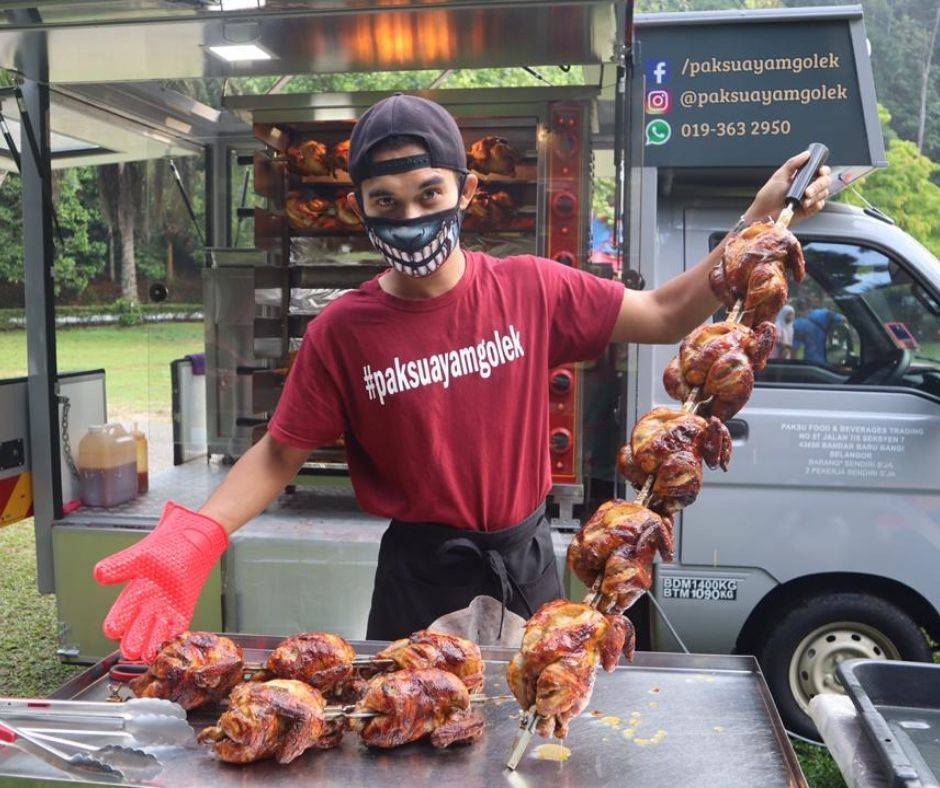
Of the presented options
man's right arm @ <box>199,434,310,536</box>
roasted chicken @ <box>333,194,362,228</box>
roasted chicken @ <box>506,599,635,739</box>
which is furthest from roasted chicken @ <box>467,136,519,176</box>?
roasted chicken @ <box>506,599,635,739</box>

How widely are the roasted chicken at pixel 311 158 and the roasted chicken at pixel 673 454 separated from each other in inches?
152

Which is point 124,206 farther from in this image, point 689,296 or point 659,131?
point 689,296

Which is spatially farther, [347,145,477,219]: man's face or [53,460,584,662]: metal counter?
[53,460,584,662]: metal counter

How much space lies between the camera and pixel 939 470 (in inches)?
168

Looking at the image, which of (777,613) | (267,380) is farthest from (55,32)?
(777,613)

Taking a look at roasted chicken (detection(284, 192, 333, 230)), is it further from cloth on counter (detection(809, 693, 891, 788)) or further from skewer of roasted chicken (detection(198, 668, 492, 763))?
cloth on counter (detection(809, 693, 891, 788))

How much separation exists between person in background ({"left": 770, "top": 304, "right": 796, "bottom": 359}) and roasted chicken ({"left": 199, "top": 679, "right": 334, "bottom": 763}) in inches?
133

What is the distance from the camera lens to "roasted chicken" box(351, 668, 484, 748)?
70.2 inches

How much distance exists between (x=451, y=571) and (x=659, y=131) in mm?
2702

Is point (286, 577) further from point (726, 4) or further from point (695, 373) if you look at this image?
point (726, 4)

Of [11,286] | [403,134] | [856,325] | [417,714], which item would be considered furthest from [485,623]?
[11,286]

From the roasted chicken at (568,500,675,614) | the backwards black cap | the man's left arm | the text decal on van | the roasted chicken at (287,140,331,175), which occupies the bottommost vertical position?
the text decal on van

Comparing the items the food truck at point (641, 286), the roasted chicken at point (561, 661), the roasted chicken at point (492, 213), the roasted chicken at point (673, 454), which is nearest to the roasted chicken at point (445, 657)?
the roasted chicken at point (561, 661)

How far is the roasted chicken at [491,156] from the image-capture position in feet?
17.0
